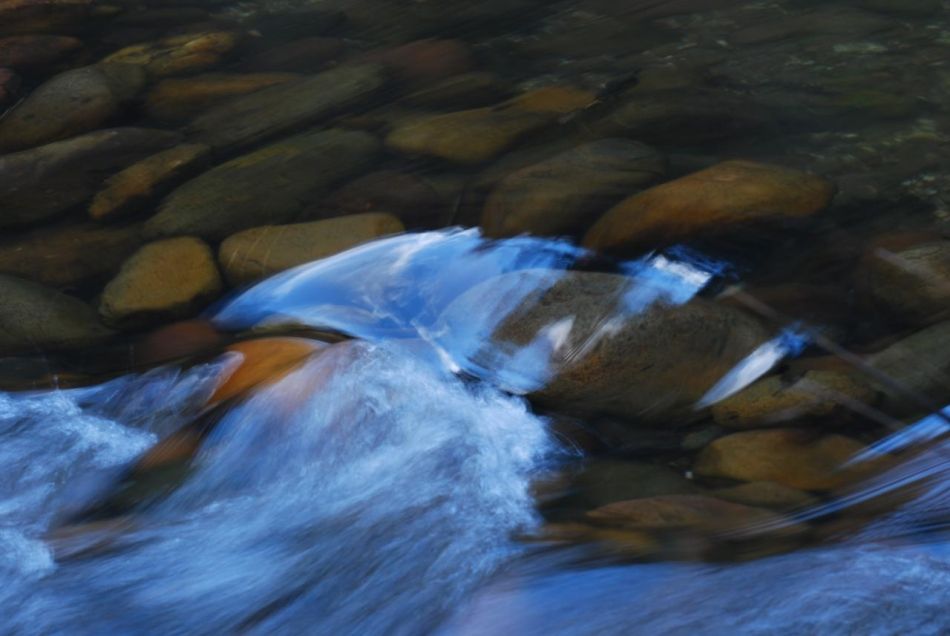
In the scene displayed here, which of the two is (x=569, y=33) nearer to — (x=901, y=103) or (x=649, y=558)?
(x=901, y=103)

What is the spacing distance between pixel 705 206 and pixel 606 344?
2.62ft

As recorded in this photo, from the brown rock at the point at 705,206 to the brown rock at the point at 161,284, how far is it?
1.43m

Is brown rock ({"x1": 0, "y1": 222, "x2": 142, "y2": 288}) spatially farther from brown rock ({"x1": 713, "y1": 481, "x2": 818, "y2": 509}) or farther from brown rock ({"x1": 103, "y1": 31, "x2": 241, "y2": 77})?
brown rock ({"x1": 713, "y1": 481, "x2": 818, "y2": 509})

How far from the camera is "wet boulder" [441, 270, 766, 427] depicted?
3.17 meters

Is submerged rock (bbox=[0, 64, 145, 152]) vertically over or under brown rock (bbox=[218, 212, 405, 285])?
over

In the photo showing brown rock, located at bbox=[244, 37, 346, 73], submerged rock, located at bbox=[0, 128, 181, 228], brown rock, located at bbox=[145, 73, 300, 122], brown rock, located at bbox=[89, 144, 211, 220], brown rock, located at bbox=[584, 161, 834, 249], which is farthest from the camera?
brown rock, located at bbox=[244, 37, 346, 73]

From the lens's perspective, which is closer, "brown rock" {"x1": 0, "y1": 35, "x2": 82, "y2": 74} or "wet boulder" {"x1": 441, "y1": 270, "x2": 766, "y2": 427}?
"wet boulder" {"x1": 441, "y1": 270, "x2": 766, "y2": 427}

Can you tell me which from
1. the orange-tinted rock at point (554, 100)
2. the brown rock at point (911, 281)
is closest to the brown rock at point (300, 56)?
the orange-tinted rock at point (554, 100)

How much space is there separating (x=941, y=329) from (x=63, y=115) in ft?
13.5

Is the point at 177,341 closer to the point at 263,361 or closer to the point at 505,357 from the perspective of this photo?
the point at 263,361

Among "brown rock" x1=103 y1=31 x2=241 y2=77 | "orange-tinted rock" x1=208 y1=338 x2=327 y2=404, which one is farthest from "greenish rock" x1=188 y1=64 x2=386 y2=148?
"orange-tinted rock" x1=208 y1=338 x2=327 y2=404

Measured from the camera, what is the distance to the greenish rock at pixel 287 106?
509 cm

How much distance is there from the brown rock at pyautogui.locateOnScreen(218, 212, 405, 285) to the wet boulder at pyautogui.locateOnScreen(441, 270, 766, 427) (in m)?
A: 0.72

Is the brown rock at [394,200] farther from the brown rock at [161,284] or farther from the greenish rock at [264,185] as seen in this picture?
the brown rock at [161,284]
